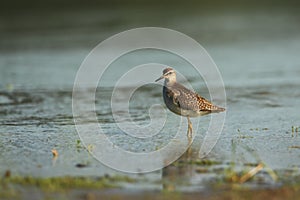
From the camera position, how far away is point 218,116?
11.4 m

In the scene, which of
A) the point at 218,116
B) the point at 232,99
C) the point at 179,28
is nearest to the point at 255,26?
the point at 179,28

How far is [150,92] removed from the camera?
14.4m

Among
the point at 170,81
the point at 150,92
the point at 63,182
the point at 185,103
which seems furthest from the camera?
the point at 150,92

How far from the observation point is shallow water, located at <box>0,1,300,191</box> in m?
8.52

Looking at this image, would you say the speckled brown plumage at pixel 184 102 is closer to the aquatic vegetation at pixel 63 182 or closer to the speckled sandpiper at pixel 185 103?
the speckled sandpiper at pixel 185 103

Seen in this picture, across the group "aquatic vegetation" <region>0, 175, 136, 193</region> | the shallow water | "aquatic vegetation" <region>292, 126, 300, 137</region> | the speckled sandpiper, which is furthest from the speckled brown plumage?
"aquatic vegetation" <region>0, 175, 136, 193</region>

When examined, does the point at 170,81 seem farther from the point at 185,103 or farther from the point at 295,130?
the point at 295,130

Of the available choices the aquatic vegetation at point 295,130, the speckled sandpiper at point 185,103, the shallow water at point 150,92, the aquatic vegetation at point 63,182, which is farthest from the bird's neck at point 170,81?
the aquatic vegetation at point 63,182

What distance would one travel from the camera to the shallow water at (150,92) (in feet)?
27.9

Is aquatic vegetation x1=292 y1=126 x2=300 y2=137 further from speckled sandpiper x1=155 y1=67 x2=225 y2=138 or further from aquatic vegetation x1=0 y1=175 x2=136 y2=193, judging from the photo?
aquatic vegetation x1=0 y1=175 x2=136 y2=193

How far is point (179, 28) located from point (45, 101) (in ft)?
41.5

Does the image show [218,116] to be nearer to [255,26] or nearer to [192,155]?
[192,155]

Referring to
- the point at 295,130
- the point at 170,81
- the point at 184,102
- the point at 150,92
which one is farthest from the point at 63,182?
the point at 150,92

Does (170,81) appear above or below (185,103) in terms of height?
above
